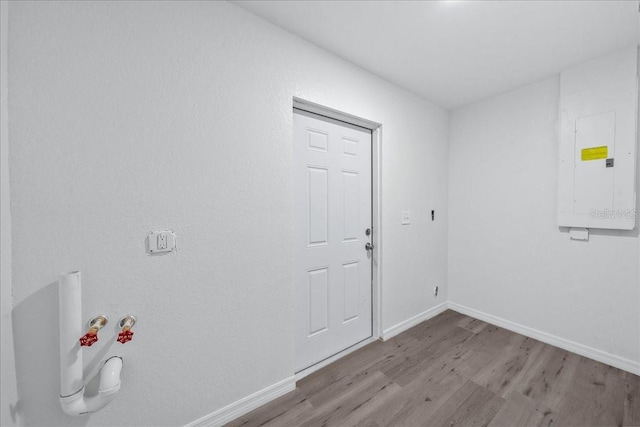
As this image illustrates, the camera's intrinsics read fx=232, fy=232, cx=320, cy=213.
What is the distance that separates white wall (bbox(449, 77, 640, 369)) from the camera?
1942 millimetres

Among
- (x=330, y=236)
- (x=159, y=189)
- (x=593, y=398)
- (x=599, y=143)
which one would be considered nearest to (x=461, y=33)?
(x=599, y=143)

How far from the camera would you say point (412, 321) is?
8.55ft

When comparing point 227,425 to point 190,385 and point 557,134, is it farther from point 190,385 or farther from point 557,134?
point 557,134

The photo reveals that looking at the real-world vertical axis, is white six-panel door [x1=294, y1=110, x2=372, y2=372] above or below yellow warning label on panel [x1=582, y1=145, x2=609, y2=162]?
below

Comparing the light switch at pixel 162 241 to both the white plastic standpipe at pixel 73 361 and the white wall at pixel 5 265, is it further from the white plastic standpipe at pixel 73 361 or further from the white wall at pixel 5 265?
the white wall at pixel 5 265

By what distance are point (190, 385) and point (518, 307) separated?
3092 millimetres

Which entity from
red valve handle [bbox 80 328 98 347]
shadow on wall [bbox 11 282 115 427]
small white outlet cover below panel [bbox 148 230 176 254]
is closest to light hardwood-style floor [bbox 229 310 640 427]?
shadow on wall [bbox 11 282 115 427]

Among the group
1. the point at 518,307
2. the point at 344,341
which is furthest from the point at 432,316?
the point at 344,341

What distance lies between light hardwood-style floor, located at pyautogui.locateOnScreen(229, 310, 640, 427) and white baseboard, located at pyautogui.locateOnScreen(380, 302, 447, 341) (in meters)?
0.11

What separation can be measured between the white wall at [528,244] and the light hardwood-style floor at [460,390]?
13.3 inches

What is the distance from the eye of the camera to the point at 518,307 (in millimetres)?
2482

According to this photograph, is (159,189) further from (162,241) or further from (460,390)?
(460,390)

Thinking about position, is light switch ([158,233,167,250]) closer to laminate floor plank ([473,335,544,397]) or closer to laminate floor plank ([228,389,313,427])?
laminate floor plank ([228,389,313,427])

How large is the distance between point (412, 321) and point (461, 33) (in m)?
2.70
